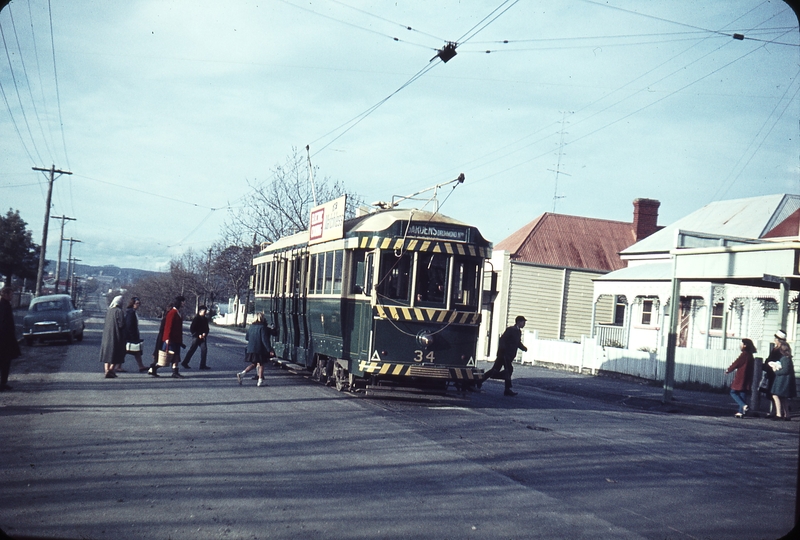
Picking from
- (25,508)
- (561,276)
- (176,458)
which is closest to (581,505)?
(176,458)

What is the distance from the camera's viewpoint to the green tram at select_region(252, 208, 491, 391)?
13727 mm

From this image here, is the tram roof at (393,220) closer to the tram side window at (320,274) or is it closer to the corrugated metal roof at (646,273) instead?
the tram side window at (320,274)

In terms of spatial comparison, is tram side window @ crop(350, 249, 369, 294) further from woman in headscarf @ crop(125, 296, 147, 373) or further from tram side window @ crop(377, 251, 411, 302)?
woman in headscarf @ crop(125, 296, 147, 373)

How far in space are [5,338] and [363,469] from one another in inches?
324

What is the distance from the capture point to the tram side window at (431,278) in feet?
45.9

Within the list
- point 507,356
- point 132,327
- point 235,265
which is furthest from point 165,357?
point 235,265

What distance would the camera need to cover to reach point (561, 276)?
3931cm

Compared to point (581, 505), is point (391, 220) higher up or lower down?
higher up

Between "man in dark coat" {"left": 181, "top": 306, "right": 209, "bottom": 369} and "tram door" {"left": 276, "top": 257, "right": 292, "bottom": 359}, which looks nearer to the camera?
"tram door" {"left": 276, "top": 257, "right": 292, "bottom": 359}

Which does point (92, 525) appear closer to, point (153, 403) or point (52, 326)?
point (153, 403)

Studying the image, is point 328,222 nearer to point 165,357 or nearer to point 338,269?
point 338,269

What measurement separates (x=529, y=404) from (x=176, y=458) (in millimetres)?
9306

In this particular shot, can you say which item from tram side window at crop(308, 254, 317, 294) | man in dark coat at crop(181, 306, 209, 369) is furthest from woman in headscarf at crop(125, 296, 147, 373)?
tram side window at crop(308, 254, 317, 294)

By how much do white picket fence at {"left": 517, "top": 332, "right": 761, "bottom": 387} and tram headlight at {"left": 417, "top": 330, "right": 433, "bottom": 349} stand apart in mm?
12738
